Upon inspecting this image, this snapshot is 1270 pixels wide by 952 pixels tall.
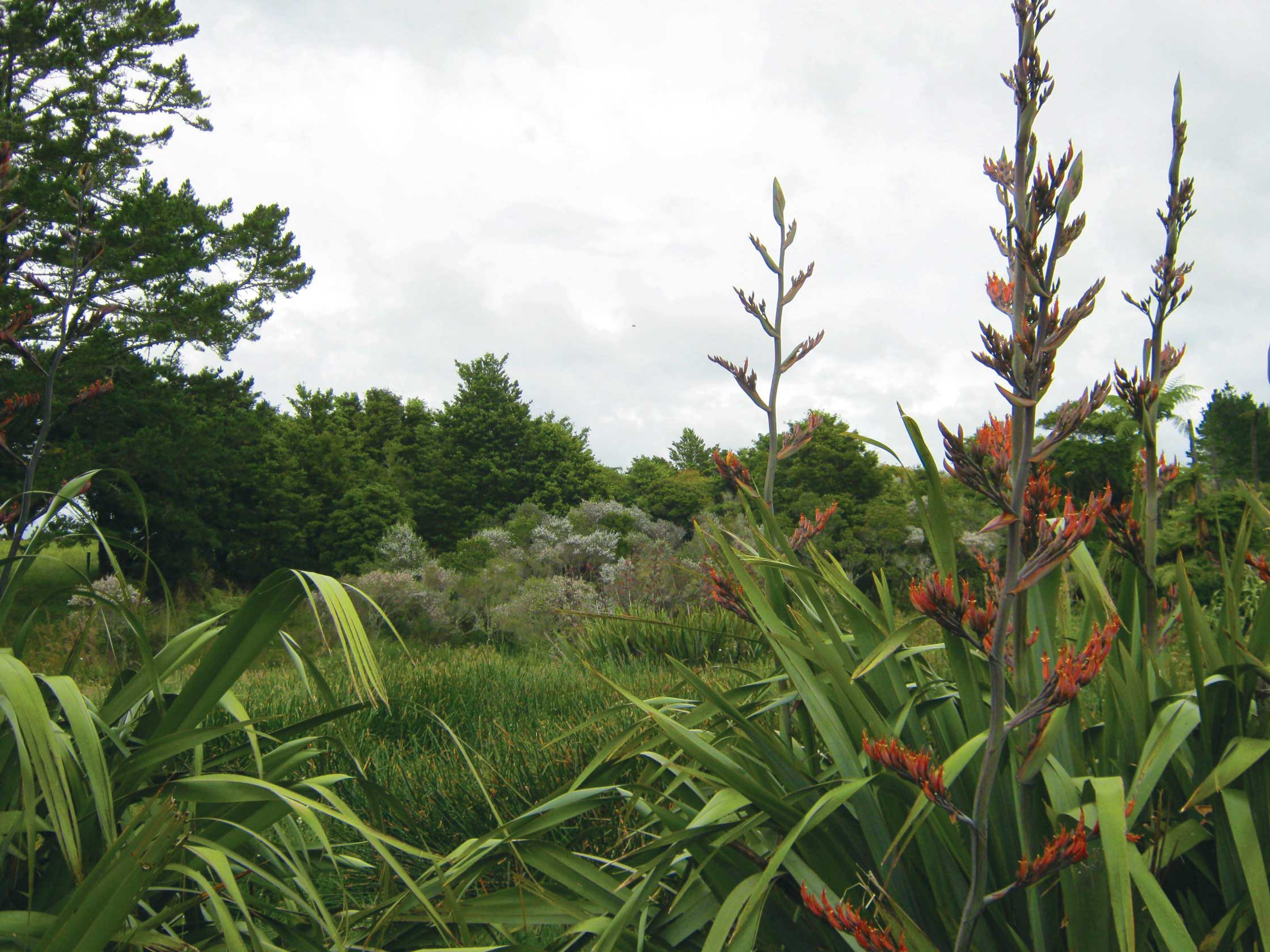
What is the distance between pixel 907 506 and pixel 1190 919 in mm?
14778

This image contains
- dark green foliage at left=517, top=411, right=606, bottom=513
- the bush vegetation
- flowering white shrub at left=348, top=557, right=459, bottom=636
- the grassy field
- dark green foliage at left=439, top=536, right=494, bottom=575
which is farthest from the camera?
dark green foliage at left=517, top=411, right=606, bottom=513

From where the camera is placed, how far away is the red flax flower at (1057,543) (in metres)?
1.09

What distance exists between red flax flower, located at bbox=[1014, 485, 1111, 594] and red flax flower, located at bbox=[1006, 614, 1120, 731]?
0.34 ft

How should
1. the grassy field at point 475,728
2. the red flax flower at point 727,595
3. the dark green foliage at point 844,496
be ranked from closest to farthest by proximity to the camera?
1. the red flax flower at point 727,595
2. the grassy field at point 475,728
3. the dark green foliage at point 844,496

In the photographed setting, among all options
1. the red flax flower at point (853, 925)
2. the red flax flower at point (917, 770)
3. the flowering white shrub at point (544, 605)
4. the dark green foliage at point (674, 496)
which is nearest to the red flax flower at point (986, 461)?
the red flax flower at point (917, 770)

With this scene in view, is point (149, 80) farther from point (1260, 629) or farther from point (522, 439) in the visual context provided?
point (1260, 629)

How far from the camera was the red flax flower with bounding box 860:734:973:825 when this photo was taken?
1159 millimetres

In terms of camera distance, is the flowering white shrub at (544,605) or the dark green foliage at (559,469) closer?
the flowering white shrub at (544,605)

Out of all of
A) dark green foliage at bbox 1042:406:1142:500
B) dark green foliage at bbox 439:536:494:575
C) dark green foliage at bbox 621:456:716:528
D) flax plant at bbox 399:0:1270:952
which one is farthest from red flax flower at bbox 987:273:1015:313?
dark green foliage at bbox 621:456:716:528

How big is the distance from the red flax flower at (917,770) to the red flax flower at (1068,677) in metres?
0.12

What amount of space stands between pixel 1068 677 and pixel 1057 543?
0.17 metres

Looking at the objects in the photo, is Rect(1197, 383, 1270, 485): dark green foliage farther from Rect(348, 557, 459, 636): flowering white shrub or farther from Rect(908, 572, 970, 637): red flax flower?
Rect(908, 572, 970, 637): red flax flower

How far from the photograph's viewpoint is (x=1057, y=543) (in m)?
1.11

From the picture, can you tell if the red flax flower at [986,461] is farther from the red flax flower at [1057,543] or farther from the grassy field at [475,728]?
the grassy field at [475,728]
